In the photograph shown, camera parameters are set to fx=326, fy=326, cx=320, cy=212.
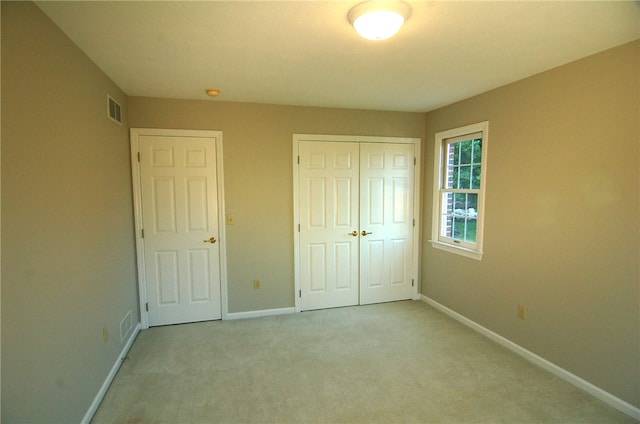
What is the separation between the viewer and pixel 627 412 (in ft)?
6.86

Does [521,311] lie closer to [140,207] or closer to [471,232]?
[471,232]

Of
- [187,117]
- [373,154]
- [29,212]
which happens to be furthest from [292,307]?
[29,212]

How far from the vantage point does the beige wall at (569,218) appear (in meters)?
2.08

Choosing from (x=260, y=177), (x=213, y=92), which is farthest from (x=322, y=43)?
(x=260, y=177)

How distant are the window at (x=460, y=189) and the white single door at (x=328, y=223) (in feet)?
3.20

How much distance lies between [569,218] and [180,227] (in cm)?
347

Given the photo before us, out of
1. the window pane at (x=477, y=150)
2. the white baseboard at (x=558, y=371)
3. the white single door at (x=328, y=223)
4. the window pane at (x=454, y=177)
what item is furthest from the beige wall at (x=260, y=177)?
the white baseboard at (x=558, y=371)

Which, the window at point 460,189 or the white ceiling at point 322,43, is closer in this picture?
the white ceiling at point 322,43

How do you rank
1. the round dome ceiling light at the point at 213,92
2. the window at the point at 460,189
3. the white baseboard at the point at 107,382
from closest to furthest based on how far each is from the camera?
1. the white baseboard at the point at 107,382
2. the round dome ceiling light at the point at 213,92
3. the window at the point at 460,189

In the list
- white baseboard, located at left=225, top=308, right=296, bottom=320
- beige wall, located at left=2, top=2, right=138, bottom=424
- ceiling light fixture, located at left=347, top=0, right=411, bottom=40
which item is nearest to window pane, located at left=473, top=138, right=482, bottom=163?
ceiling light fixture, located at left=347, top=0, right=411, bottom=40

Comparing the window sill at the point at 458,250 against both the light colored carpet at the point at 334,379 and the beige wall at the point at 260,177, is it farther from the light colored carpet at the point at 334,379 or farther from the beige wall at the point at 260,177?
the beige wall at the point at 260,177

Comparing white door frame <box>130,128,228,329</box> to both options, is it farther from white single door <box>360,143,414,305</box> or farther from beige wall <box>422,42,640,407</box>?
beige wall <box>422,42,640,407</box>

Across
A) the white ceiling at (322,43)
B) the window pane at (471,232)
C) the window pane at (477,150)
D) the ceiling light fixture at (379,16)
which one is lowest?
the window pane at (471,232)

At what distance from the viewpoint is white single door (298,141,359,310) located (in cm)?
375
